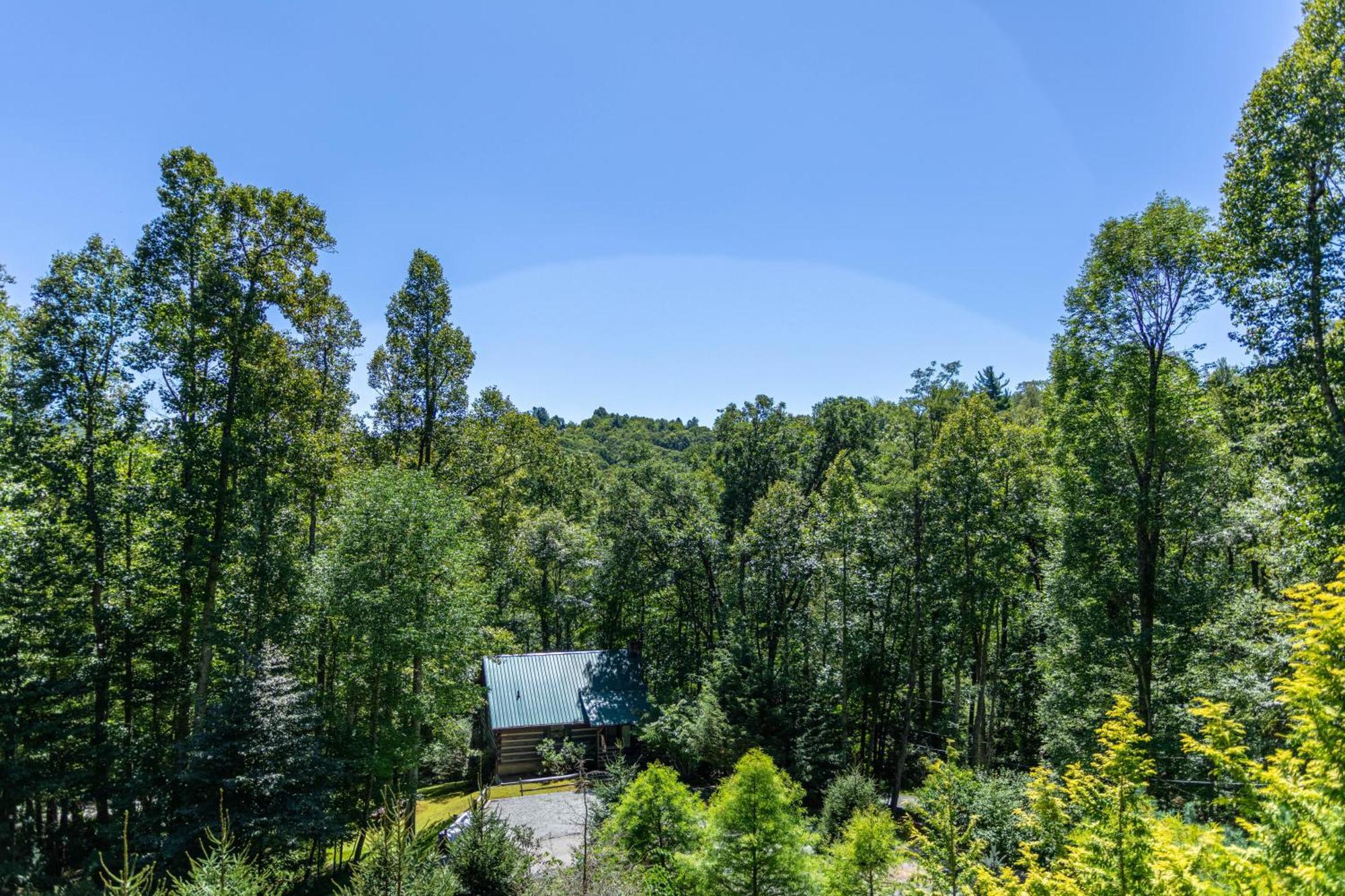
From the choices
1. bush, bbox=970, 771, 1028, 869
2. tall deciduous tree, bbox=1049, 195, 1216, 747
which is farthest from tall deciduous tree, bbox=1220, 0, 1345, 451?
bush, bbox=970, 771, 1028, 869

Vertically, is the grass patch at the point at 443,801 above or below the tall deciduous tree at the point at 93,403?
below

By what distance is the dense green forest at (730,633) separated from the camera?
928 centimetres

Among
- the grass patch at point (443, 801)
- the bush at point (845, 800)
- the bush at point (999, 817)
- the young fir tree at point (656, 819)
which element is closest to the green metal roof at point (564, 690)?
the grass patch at point (443, 801)

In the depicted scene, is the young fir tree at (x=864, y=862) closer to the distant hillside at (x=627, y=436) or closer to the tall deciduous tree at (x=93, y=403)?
the tall deciduous tree at (x=93, y=403)

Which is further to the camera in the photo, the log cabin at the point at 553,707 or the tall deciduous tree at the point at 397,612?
the log cabin at the point at 553,707

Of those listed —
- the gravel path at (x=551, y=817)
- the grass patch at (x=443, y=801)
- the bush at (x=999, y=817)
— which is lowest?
the grass patch at (x=443, y=801)

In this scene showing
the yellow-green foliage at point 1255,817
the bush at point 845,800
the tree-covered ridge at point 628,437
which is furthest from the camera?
the tree-covered ridge at point 628,437

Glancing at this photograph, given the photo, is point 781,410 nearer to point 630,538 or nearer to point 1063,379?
point 630,538

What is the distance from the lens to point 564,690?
1011 inches

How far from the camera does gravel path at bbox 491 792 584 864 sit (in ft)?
55.3

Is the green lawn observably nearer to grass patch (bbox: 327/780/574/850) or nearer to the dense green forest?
grass patch (bbox: 327/780/574/850)

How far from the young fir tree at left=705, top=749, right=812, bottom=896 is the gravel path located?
749cm

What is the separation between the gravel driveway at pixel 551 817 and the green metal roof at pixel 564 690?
3.21m

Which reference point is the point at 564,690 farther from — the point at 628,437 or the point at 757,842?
the point at 628,437
